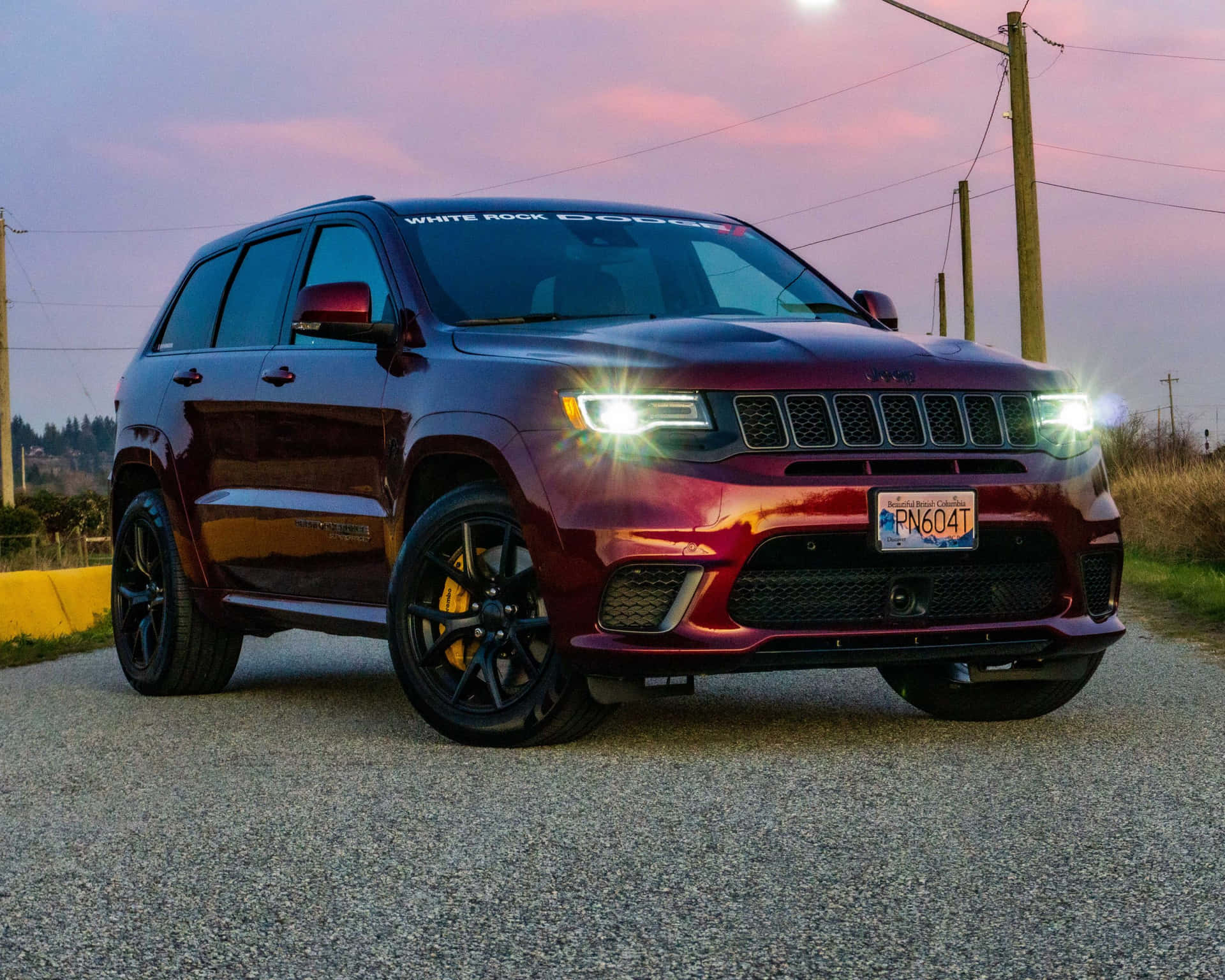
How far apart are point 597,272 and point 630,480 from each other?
160cm

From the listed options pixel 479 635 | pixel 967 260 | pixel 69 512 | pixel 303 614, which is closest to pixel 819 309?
pixel 479 635

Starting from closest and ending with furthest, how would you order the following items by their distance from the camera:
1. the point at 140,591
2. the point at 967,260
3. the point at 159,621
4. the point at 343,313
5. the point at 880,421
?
the point at 880,421 → the point at 343,313 → the point at 159,621 → the point at 140,591 → the point at 967,260

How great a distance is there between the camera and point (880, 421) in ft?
17.3

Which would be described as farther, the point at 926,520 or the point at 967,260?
the point at 967,260

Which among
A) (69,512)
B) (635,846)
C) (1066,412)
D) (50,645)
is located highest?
(1066,412)

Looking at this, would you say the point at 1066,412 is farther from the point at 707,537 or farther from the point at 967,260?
the point at 967,260

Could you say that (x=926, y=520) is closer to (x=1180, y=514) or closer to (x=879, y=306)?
(x=879, y=306)

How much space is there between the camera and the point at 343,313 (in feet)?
19.8

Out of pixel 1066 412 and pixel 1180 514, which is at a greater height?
pixel 1066 412

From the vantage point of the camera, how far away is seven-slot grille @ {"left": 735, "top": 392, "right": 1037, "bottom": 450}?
5184 millimetres

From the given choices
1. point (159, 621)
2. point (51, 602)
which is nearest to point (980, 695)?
point (159, 621)

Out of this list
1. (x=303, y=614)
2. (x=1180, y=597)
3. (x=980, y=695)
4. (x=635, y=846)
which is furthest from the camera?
(x=1180, y=597)

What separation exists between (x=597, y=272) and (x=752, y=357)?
54.2 inches

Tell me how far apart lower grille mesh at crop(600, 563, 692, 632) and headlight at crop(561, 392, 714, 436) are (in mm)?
421
